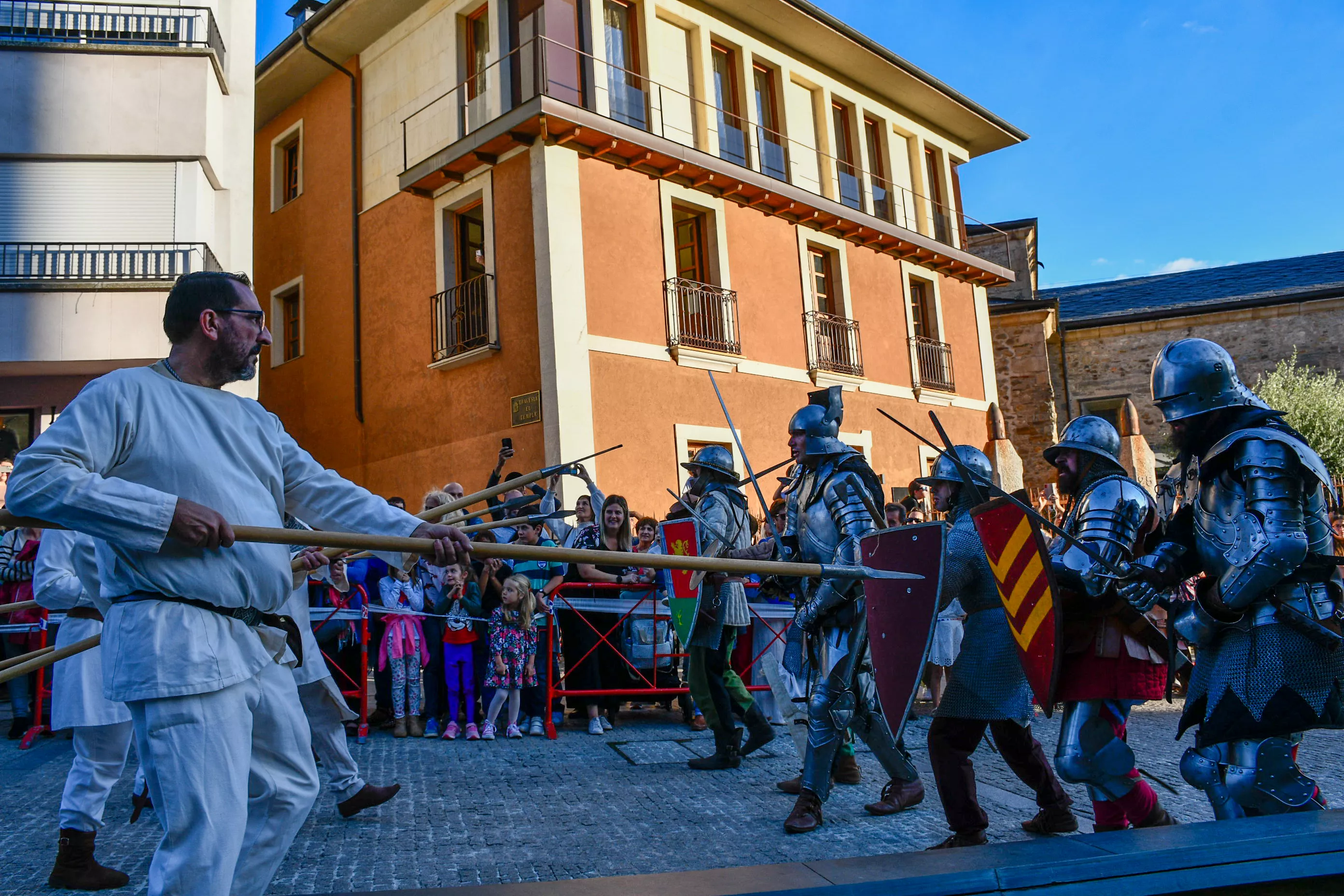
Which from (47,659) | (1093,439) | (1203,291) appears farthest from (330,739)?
(1203,291)

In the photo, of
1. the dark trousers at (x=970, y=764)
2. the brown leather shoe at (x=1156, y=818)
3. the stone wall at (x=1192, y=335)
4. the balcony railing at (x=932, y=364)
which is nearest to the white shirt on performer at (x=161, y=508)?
the dark trousers at (x=970, y=764)

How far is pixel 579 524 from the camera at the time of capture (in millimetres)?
8555

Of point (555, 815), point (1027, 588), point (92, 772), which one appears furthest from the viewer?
point (555, 815)

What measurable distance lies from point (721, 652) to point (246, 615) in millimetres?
3832

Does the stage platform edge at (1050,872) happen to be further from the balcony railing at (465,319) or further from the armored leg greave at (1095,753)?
the balcony railing at (465,319)

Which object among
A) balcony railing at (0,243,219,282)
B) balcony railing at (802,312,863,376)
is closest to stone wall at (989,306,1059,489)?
balcony railing at (802,312,863,376)

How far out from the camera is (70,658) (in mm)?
4109

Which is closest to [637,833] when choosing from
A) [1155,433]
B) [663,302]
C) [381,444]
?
[663,302]

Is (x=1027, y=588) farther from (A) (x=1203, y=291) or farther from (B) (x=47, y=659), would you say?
(A) (x=1203, y=291)

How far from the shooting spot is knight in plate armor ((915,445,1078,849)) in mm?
3912

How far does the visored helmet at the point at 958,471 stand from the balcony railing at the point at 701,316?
905cm

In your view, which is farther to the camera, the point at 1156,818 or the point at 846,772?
the point at 846,772

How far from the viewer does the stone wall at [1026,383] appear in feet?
73.2

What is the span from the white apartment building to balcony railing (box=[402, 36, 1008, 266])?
3007mm
